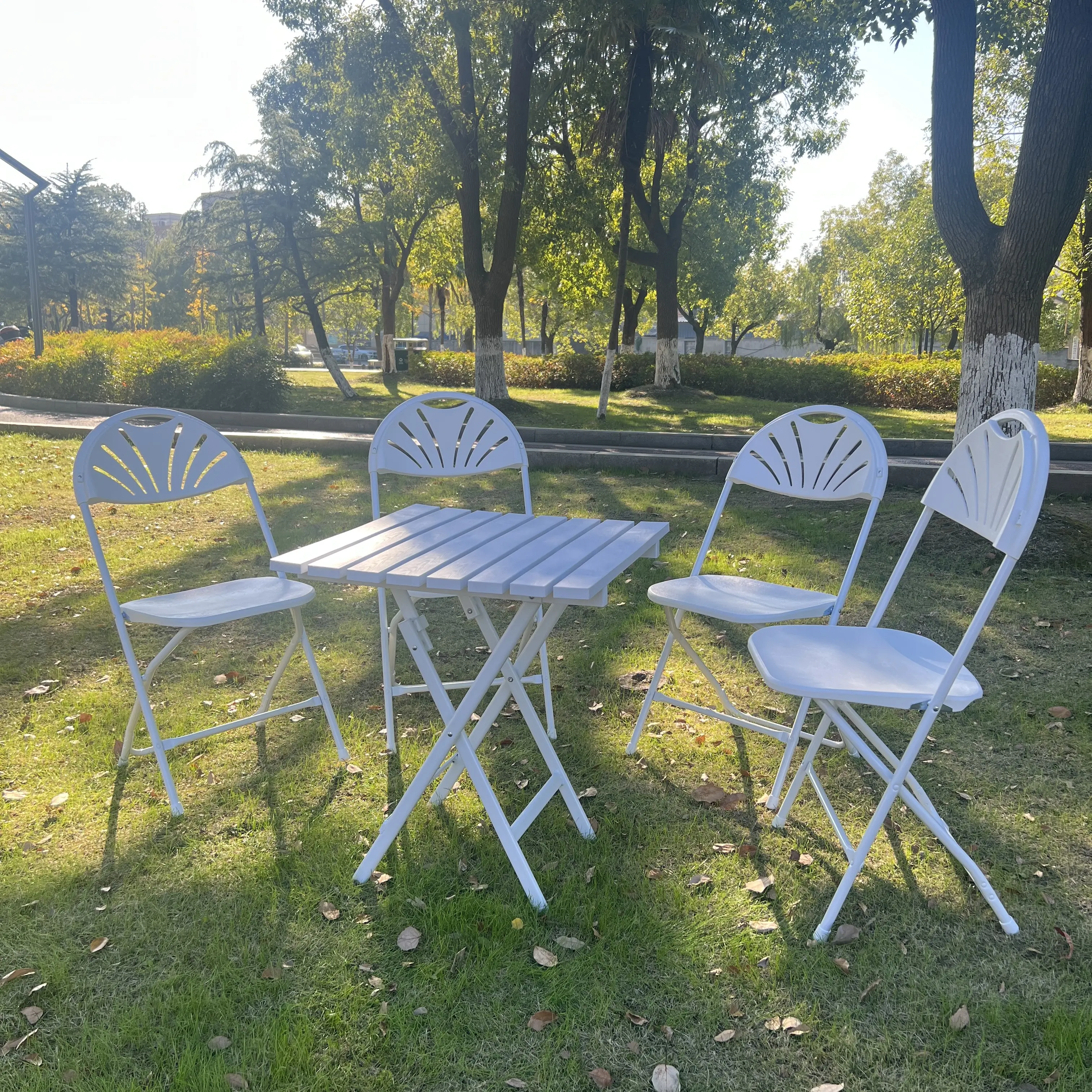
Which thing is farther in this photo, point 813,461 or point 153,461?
point 813,461

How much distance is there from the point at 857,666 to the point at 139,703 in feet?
7.80

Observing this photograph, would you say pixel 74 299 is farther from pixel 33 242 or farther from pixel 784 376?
pixel 784 376

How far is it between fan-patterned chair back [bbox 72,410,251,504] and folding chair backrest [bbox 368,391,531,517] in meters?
0.64

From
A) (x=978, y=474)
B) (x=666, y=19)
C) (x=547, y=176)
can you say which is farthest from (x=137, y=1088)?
(x=547, y=176)

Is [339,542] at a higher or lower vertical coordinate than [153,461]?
lower

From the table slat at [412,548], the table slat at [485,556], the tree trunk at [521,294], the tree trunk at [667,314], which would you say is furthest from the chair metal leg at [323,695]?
the tree trunk at [521,294]

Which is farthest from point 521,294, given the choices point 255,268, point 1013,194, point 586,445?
point 1013,194

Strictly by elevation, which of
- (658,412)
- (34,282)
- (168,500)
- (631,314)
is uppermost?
(631,314)

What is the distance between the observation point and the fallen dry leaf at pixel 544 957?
209cm

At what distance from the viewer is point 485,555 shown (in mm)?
2309

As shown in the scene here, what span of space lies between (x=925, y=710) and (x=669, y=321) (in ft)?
57.5

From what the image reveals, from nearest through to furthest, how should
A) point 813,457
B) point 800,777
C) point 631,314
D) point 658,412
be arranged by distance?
point 800,777, point 813,457, point 658,412, point 631,314

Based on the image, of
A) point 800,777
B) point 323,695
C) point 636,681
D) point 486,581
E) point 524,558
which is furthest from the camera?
point 636,681

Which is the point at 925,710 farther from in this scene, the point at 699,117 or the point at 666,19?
the point at 699,117
